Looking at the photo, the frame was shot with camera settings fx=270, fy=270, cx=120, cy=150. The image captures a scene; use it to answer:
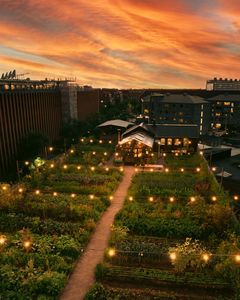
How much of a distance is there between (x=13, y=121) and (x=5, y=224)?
25009mm

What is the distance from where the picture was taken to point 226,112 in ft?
311

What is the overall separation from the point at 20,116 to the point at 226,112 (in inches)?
2848

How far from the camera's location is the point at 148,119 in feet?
304

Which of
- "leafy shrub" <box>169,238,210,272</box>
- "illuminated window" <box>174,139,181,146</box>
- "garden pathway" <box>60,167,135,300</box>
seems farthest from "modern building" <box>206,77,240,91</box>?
"leafy shrub" <box>169,238,210,272</box>

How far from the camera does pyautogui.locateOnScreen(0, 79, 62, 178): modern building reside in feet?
144

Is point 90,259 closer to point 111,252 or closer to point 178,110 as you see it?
point 111,252

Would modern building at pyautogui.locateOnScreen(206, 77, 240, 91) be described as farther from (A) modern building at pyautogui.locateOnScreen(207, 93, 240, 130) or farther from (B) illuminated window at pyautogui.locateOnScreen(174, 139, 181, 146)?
(B) illuminated window at pyautogui.locateOnScreen(174, 139, 181, 146)

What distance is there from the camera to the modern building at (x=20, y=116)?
43.8 m

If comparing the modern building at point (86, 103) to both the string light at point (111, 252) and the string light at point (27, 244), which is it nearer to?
the string light at point (27, 244)

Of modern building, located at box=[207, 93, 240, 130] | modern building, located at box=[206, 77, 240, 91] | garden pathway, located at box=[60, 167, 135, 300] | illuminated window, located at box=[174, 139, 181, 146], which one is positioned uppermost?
modern building, located at box=[206, 77, 240, 91]

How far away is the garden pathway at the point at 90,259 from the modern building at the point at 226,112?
244ft

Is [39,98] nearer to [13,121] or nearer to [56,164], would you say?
[13,121]

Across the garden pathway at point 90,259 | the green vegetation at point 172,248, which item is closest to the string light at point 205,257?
the green vegetation at point 172,248

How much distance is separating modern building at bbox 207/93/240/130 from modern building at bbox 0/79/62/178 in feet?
193
